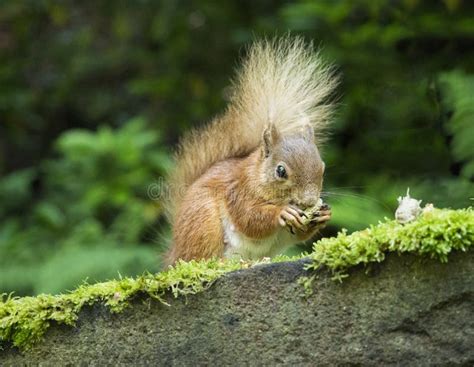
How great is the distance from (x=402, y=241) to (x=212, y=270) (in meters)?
0.59

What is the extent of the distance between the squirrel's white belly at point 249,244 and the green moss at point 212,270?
1.74ft

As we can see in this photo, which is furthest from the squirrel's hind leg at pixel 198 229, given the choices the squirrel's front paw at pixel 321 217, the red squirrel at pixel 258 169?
the squirrel's front paw at pixel 321 217

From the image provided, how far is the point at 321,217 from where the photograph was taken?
3.14 m

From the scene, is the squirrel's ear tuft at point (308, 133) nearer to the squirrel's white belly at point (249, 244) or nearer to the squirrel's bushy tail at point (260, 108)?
the squirrel's bushy tail at point (260, 108)

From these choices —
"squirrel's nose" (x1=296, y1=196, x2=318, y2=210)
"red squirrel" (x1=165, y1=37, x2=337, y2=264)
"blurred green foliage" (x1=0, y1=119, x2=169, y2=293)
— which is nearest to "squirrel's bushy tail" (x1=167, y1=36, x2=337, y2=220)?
"red squirrel" (x1=165, y1=37, x2=337, y2=264)

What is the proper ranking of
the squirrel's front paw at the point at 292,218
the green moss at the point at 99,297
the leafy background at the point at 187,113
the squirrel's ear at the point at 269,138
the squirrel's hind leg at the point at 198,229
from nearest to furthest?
the green moss at the point at 99,297, the squirrel's front paw at the point at 292,218, the squirrel's hind leg at the point at 198,229, the squirrel's ear at the point at 269,138, the leafy background at the point at 187,113

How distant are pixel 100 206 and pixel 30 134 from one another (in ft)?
9.25

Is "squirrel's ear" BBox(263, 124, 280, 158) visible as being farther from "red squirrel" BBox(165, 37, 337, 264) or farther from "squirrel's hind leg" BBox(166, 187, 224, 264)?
"squirrel's hind leg" BBox(166, 187, 224, 264)

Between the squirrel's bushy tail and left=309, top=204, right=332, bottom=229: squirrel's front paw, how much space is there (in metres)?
0.45

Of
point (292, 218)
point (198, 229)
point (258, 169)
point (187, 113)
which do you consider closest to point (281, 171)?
point (258, 169)

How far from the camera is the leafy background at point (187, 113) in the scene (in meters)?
4.68

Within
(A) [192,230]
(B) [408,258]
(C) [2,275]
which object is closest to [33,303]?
(A) [192,230]

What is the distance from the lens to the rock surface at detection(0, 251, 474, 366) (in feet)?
7.77

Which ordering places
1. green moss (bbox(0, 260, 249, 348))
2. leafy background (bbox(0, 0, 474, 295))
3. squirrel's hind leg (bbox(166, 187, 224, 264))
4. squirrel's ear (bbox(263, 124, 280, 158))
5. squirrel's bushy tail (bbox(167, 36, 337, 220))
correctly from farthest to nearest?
leafy background (bbox(0, 0, 474, 295)) < squirrel's bushy tail (bbox(167, 36, 337, 220)) < squirrel's ear (bbox(263, 124, 280, 158)) < squirrel's hind leg (bbox(166, 187, 224, 264)) < green moss (bbox(0, 260, 249, 348))
